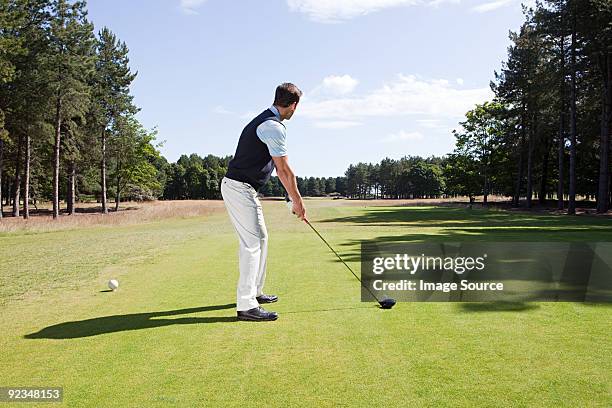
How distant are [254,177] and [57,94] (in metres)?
36.2

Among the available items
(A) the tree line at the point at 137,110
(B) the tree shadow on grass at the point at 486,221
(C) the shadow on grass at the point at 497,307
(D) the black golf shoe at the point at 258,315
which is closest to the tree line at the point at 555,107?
(A) the tree line at the point at 137,110

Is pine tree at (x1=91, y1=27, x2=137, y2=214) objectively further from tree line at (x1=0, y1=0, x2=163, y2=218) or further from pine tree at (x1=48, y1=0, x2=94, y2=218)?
pine tree at (x1=48, y1=0, x2=94, y2=218)

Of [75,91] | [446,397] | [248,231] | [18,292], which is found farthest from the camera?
[75,91]

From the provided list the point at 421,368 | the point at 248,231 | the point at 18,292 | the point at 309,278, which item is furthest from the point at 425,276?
the point at 18,292

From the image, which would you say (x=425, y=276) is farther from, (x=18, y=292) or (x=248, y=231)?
(x=18, y=292)

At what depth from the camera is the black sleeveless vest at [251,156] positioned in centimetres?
582

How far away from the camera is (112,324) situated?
17.8 ft

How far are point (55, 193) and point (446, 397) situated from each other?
4001 centimetres

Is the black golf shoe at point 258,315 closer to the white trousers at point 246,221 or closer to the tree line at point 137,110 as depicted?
the white trousers at point 246,221

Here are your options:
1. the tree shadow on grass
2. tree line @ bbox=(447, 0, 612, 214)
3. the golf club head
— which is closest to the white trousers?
the golf club head

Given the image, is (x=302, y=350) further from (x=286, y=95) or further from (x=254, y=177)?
(x=286, y=95)

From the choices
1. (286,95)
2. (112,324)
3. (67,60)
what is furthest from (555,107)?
(112,324)

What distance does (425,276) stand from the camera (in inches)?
314

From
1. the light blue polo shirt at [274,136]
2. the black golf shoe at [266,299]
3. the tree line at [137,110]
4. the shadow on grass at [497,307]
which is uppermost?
the tree line at [137,110]
